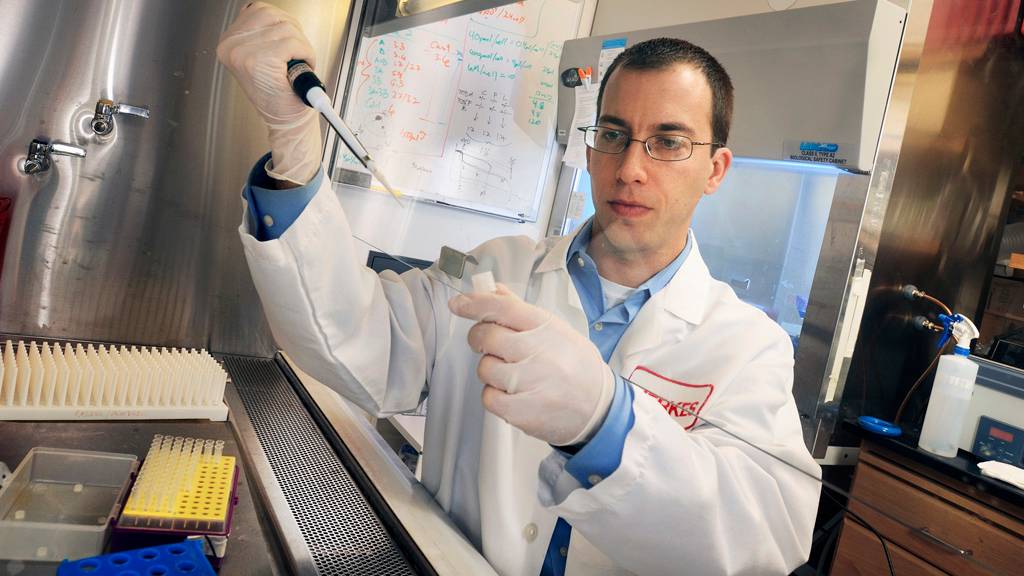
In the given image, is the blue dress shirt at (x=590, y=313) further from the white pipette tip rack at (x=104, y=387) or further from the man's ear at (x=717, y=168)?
the white pipette tip rack at (x=104, y=387)

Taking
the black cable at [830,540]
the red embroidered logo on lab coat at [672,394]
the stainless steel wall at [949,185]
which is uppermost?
the stainless steel wall at [949,185]

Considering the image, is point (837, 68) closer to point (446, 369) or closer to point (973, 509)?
point (446, 369)

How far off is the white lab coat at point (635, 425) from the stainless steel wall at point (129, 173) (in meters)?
0.78

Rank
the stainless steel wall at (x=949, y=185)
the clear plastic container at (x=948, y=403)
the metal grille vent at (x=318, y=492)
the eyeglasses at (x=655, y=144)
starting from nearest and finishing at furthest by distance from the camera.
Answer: the eyeglasses at (x=655, y=144) → the metal grille vent at (x=318, y=492) → the clear plastic container at (x=948, y=403) → the stainless steel wall at (x=949, y=185)

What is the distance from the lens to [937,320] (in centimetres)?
220

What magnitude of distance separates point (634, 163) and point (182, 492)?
0.72m

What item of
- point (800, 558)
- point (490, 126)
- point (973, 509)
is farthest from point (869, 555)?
point (973, 509)

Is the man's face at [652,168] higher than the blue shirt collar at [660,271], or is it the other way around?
the man's face at [652,168]

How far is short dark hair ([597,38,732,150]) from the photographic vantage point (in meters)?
0.66

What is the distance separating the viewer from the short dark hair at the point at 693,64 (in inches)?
26.1

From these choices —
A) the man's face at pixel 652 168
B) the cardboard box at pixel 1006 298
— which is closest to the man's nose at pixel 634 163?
the man's face at pixel 652 168

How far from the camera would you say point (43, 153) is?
1.59 metres

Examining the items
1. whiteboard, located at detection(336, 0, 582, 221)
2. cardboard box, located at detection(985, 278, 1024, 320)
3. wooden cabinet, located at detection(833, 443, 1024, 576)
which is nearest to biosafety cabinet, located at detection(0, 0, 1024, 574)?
whiteboard, located at detection(336, 0, 582, 221)

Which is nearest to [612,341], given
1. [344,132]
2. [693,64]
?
[693,64]
